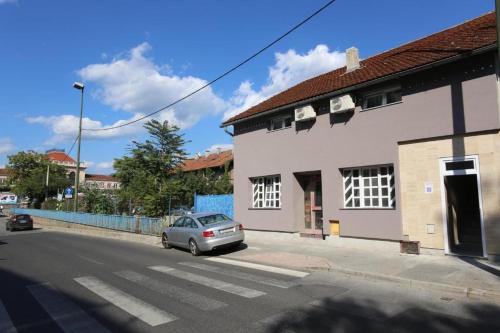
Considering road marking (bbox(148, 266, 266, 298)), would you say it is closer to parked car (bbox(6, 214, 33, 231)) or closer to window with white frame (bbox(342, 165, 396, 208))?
window with white frame (bbox(342, 165, 396, 208))

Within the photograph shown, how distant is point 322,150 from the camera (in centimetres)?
1400

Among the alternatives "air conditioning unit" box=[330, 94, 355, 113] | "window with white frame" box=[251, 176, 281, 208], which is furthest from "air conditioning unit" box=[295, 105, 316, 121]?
"window with white frame" box=[251, 176, 281, 208]

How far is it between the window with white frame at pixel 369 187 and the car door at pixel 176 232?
6.16 m

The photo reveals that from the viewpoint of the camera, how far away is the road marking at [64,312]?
18.6 ft

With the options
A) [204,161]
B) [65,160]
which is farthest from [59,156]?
[204,161]

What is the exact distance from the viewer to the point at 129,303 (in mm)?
6961

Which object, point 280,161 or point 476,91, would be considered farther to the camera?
point 280,161

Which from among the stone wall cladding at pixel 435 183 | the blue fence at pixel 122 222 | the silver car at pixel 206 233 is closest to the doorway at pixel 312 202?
the silver car at pixel 206 233

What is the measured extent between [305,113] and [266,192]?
4.27 metres

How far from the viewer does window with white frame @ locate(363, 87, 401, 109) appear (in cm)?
1199

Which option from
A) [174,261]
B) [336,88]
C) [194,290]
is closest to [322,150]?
[336,88]

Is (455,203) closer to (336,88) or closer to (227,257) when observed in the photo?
(336,88)

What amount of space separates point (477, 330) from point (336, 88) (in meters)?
9.34

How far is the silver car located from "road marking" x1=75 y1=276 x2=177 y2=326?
4287 millimetres
